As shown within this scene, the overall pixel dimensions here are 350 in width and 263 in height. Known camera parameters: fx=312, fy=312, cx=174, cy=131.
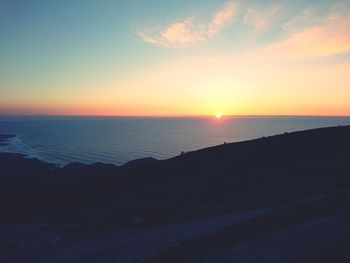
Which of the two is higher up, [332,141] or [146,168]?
[332,141]

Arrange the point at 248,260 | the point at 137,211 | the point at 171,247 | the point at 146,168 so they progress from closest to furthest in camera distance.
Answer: the point at 248,260 < the point at 171,247 < the point at 137,211 < the point at 146,168

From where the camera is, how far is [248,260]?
1609 cm

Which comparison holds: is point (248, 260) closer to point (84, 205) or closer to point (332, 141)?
point (84, 205)

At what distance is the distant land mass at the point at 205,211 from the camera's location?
1795 cm

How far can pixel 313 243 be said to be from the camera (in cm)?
1669

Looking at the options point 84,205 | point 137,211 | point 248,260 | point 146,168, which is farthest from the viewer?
point 146,168

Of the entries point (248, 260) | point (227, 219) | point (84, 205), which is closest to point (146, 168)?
point (84, 205)

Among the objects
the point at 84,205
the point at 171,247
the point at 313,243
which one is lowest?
the point at 84,205

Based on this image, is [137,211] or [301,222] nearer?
[301,222]

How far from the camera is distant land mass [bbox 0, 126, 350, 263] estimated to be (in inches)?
707

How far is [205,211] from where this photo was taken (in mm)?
27891

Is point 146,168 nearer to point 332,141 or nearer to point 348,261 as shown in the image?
point 332,141

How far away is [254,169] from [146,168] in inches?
679

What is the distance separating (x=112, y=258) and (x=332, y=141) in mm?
45608
